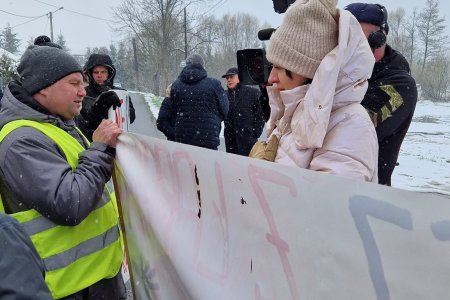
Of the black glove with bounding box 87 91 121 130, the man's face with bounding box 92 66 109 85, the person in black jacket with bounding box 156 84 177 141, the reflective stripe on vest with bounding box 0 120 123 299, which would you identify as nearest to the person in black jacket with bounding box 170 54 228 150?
the person in black jacket with bounding box 156 84 177 141

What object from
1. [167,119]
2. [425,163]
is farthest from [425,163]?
[167,119]

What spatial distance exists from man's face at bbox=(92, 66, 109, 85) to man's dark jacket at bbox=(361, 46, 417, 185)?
2833 mm

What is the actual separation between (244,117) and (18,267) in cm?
498

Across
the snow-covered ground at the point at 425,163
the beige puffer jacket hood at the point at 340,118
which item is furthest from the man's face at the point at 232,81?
the beige puffer jacket hood at the point at 340,118

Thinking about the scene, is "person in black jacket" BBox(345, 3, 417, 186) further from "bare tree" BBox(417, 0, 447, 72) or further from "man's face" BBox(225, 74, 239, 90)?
"bare tree" BBox(417, 0, 447, 72)

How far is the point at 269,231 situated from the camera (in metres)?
1.31

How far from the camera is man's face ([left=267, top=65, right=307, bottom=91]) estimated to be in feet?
5.67

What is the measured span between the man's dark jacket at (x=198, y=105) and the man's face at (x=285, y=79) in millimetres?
3676

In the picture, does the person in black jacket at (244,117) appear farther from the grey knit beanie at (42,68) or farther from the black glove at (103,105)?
the grey knit beanie at (42,68)

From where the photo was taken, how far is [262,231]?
1341 millimetres

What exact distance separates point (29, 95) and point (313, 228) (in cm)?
145

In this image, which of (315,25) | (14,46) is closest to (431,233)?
(315,25)

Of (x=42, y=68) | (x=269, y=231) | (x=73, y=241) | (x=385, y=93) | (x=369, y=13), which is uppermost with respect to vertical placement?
(x=369, y=13)

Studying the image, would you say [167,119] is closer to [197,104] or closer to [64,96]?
[197,104]
